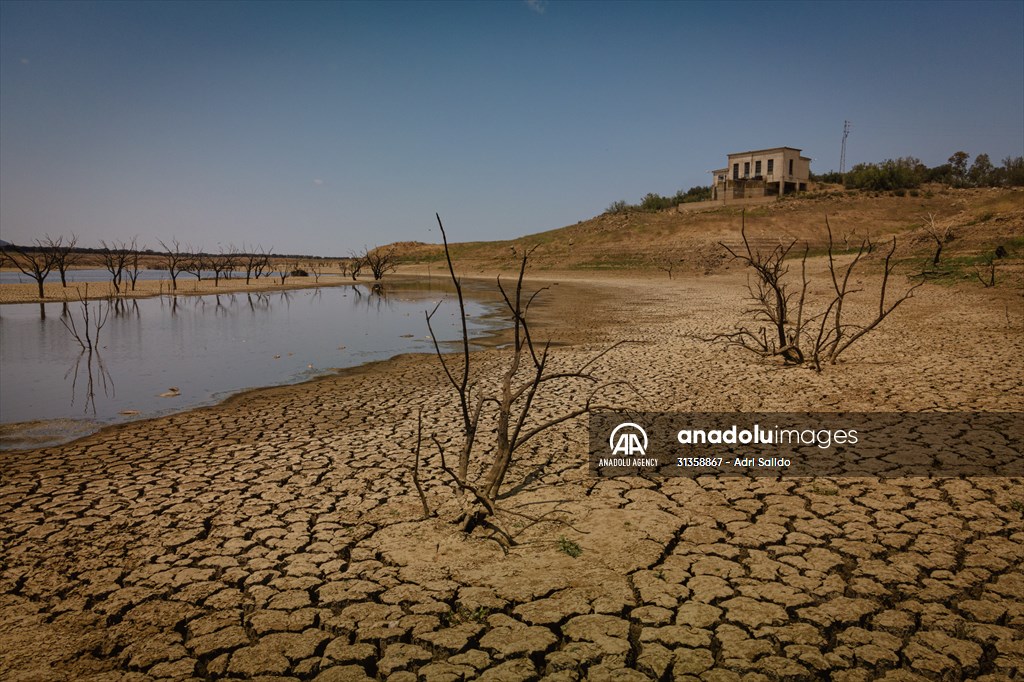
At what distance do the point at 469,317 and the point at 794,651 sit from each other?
16062mm

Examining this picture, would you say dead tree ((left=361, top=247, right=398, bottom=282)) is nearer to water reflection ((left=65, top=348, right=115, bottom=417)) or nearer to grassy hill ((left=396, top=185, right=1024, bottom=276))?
grassy hill ((left=396, top=185, right=1024, bottom=276))

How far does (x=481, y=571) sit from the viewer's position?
3273mm

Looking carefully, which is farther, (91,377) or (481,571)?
(91,377)

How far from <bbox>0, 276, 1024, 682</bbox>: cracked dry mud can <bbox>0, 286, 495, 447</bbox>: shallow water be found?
108 inches

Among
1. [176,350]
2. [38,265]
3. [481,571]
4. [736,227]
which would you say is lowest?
[481,571]

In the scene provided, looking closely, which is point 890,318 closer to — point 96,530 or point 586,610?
point 586,610

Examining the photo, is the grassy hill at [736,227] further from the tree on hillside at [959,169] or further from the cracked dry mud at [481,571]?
the cracked dry mud at [481,571]

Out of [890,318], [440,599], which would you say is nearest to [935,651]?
[440,599]

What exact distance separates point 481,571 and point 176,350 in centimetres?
1205

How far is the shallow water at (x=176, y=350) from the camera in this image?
8.21m

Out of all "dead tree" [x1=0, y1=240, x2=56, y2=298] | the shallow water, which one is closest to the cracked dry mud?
the shallow water

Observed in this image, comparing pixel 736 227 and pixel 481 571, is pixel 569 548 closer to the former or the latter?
pixel 481 571

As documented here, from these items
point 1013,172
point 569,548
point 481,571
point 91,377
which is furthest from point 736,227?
point 481,571

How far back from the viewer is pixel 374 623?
2.86 m
